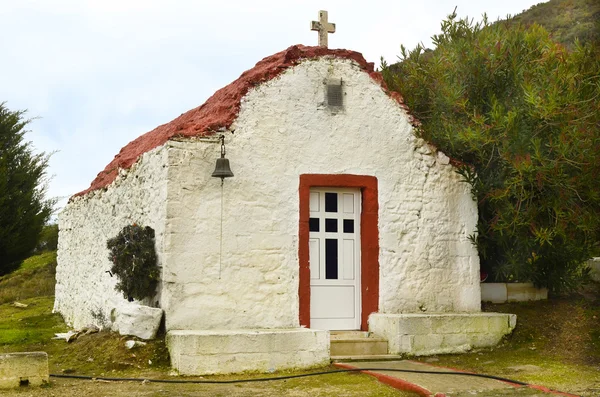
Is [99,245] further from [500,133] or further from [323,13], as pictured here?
[500,133]

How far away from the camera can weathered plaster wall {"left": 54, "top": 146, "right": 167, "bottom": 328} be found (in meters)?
9.67

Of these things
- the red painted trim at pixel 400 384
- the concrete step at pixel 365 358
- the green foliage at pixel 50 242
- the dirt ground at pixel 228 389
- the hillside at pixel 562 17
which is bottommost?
the dirt ground at pixel 228 389

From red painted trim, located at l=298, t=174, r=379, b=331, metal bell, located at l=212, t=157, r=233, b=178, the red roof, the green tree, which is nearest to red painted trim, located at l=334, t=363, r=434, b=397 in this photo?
red painted trim, located at l=298, t=174, r=379, b=331

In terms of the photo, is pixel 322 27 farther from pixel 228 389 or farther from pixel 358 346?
pixel 228 389

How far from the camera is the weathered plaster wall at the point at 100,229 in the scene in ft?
31.7

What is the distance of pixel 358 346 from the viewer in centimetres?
944

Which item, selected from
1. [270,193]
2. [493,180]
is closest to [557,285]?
[493,180]

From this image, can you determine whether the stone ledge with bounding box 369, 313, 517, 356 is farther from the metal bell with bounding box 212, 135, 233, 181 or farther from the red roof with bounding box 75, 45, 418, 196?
the red roof with bounding box 75, 45, 418, 196

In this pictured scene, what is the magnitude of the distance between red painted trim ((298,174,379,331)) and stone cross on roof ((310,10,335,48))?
7.02ft

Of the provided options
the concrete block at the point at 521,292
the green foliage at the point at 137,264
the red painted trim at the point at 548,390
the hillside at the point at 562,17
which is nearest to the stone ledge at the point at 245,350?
the green foliage at the point at 137,264

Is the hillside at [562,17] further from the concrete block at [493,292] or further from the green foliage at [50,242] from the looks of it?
the green foliage at [50,242]

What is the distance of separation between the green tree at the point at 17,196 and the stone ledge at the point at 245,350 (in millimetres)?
12176

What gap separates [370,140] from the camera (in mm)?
10297

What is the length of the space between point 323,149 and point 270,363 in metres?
3.13
